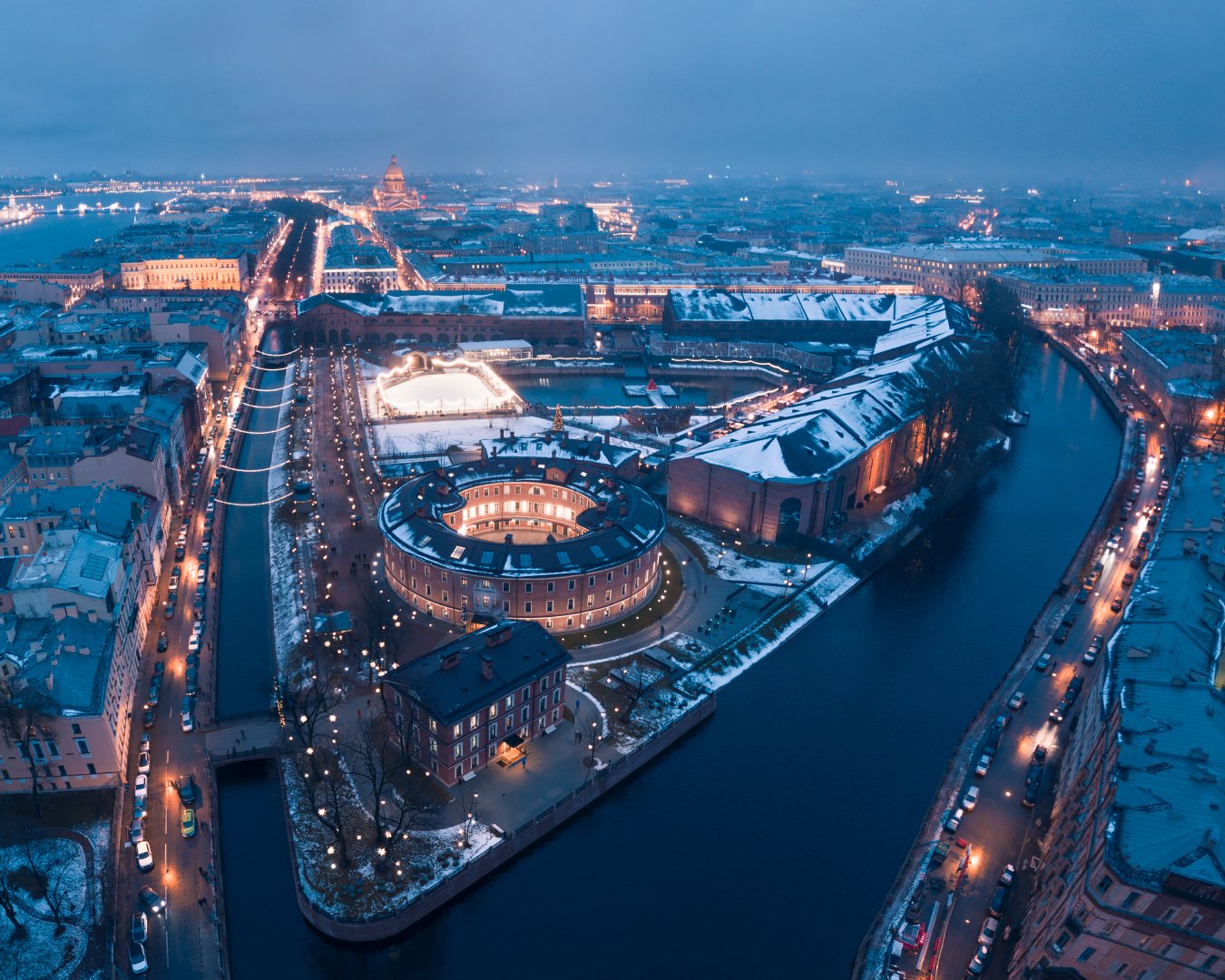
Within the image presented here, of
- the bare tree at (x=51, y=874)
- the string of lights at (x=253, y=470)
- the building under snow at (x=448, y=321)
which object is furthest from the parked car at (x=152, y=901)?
the building under snow at (x=448, y=321)

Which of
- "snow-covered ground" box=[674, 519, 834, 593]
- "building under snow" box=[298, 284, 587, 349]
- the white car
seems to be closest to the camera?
the white car

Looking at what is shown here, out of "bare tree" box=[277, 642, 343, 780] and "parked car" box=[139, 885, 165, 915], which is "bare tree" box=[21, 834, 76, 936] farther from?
"bare tree" box=[277, 642, 343, 780]

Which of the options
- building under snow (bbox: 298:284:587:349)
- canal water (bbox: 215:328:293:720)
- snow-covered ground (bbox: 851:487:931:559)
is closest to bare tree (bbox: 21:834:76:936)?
canal water (bbox: 215:328:293:720)

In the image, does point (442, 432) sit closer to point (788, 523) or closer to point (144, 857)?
point (788, 523)

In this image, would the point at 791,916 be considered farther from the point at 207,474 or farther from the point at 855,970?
the point at 207,474

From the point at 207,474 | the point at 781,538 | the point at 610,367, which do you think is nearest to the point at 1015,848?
the point at 781,538

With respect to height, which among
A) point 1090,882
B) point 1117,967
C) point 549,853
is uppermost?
point 1090,882
